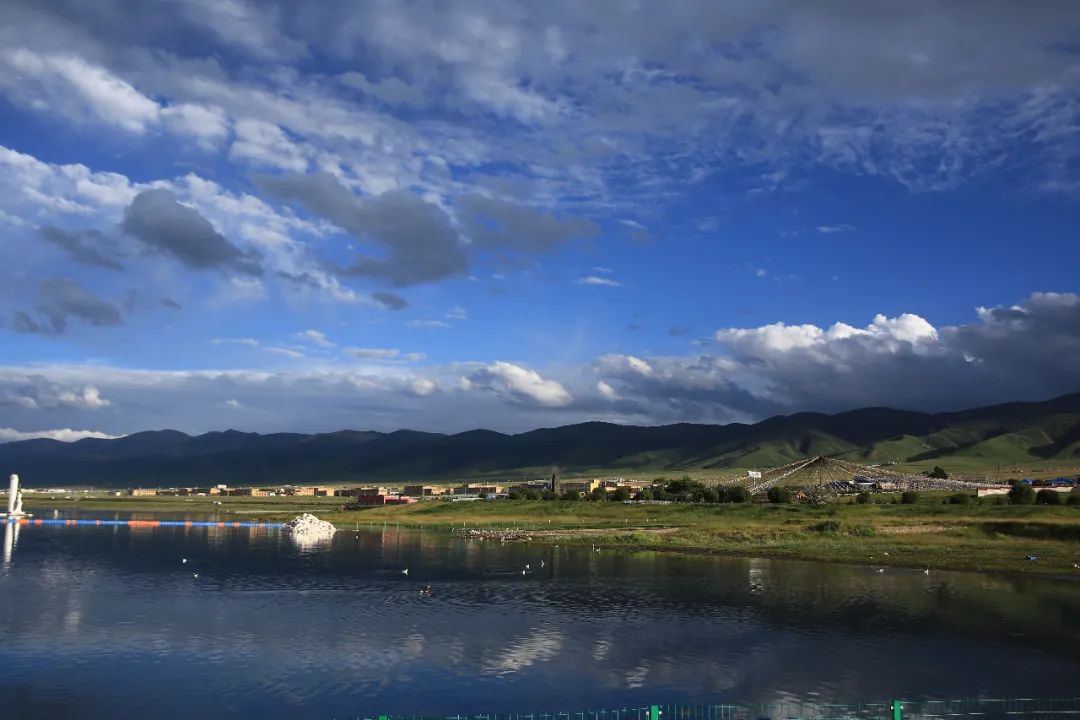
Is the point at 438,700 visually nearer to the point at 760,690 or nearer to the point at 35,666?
the point at 760,690

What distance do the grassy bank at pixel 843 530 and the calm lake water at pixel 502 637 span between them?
8792mm

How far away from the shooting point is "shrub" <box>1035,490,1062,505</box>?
392 feet

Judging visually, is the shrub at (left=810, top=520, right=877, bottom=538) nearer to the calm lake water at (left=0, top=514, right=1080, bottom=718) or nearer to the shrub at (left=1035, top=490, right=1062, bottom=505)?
the calm lake water at (left=0, top=514, right=1080, bottom=718)

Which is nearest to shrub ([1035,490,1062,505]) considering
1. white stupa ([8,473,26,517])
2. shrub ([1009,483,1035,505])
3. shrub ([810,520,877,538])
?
shrub ([1009,483,1035,505])

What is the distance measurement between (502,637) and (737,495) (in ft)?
353

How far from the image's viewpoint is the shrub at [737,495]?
150m

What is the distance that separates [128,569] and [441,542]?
4304cm

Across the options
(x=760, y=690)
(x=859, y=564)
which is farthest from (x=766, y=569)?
(x=760, y=690)

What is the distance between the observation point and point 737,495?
150 metres

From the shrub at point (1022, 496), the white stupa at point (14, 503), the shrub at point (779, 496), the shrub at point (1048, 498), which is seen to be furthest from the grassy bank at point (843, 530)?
the white stupa at point (14, 503)

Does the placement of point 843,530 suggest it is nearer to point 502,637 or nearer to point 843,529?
point 843,529

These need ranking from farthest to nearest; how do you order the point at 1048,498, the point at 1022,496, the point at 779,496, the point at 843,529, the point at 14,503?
the point at 14,503 < the point at 779,496 < the point at 1022,496 < the point at 1048,498 < the point at 843,529

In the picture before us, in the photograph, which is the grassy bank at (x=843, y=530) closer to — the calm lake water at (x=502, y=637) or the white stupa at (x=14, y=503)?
the calm lake water at (x=502, y=637)

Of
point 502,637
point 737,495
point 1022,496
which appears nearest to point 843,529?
point 1022,496
